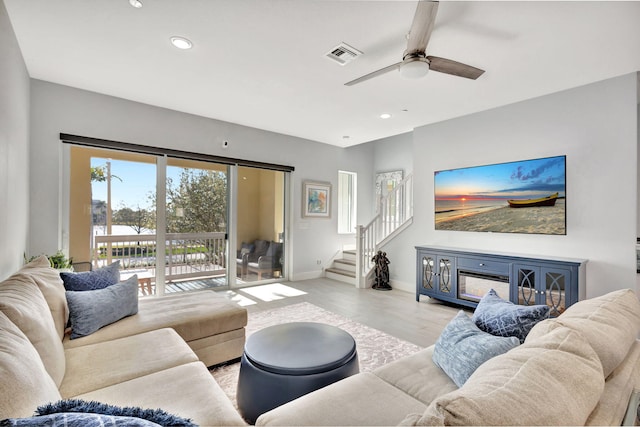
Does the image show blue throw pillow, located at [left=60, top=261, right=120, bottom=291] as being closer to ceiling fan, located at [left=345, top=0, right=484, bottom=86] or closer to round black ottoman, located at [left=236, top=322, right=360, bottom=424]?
round black ottoman, located at [left=236, top=322, right=360, bottom=424]

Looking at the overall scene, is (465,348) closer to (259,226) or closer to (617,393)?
(617,393)

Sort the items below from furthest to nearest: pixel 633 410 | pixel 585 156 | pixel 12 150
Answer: pixel 585 156 → pixel 12 150 → pixel 633 410

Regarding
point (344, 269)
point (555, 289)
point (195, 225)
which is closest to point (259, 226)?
point (195, 225)

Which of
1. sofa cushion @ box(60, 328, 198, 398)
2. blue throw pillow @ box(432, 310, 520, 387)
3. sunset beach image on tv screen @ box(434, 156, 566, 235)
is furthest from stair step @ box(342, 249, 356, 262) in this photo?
blue throw pillow @ box(432, 310, 520, 387)

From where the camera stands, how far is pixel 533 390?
0.65m

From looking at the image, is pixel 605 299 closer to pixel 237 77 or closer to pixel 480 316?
pixel 480 316

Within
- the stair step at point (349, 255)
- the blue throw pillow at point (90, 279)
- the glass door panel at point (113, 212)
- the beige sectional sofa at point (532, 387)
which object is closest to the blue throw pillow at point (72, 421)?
the beige sectional sofa at point (532, 387)

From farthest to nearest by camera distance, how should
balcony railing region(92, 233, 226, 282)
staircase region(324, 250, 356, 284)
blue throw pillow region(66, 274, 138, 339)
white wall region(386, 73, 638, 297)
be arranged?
staircase region(324, 250, 356, 284)
balcony railing region(92, 233, 226, 282)
white wall region(386, 73, 638, 297)
blue throw pillow region(66, 274, 138, 339)

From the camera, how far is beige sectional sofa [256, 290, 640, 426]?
0.61m

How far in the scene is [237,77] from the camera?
3209 mm

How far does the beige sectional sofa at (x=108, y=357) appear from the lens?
99cm

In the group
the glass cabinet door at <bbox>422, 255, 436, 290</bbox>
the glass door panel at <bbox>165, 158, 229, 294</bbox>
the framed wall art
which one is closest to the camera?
the glass cabinet door at <bbox>422, 255, 436, 290</bbox>

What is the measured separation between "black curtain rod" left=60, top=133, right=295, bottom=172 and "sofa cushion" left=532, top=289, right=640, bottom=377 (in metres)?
4.62

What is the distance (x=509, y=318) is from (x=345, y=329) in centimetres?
217
